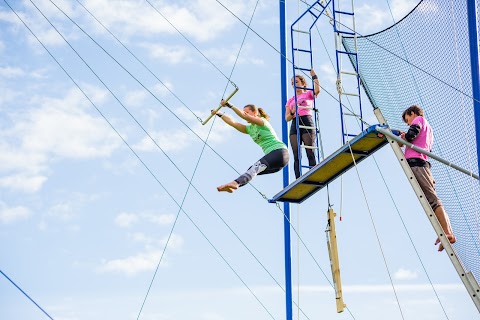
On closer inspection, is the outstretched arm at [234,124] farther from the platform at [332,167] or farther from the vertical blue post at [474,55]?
the vertical blue post at [474,55]

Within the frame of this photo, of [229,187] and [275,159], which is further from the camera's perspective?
[275,159]

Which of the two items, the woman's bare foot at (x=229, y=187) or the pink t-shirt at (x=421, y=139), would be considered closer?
the pink t-shirt at (x=421, y=139)

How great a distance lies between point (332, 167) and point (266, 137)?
63 cm

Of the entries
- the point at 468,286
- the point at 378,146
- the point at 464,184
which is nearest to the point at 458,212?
the point at 464,184

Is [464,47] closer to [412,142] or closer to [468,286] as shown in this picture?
[412,142]

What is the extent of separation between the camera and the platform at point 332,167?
Result: 6406mm

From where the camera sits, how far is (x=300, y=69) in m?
7.56

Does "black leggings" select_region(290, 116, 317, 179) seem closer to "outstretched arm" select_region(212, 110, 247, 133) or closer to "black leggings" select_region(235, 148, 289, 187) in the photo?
"black leggings" select_region(235, 148, 289, 187)

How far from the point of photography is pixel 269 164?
7.00 metres

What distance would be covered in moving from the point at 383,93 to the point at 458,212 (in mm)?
1492

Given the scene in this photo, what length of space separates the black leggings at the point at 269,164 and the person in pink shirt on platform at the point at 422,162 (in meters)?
1.19

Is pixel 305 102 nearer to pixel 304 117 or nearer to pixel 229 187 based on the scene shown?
pixel 304 117

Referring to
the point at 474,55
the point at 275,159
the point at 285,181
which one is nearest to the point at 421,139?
the point at 474,55

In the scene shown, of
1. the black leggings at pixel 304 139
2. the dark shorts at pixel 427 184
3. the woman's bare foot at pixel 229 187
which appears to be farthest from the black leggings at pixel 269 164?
the dark shorts at pixel 427 184
